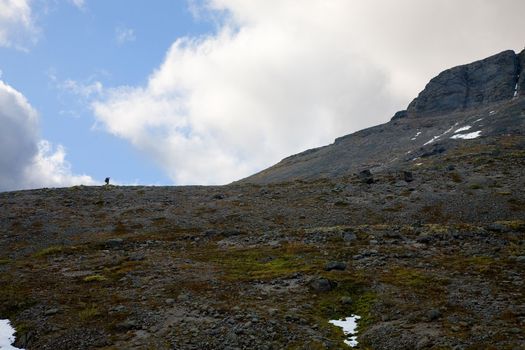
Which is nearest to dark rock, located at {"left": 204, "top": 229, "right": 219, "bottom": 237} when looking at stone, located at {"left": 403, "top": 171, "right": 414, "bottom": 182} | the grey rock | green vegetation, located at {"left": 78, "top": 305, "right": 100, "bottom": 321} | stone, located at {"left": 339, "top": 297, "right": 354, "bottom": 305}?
green vegetation, located at {"left": 78, "top": 305, "right": 100, "bottom": 321}

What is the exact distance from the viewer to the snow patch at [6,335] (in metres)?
23.2

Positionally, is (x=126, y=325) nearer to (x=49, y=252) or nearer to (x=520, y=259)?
(x=49, y=252)

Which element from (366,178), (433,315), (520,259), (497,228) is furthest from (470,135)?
(433,315)

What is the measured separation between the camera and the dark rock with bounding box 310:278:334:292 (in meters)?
29.8

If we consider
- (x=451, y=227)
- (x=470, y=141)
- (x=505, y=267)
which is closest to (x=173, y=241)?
(x=451, y=227)

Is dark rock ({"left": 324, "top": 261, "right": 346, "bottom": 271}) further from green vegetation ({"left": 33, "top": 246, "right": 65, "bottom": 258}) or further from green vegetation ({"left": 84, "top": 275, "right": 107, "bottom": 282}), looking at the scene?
green vegetation ({"left": 33, "top": 246, "right": 65, "bottom": 258})

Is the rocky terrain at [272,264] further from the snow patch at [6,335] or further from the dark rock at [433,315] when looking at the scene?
the snow patch at [6,335]

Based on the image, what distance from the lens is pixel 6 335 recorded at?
24328 millimetres

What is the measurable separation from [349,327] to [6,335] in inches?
727

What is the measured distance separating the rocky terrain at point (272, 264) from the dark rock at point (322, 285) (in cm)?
10

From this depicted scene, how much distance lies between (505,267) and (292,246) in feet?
56.9

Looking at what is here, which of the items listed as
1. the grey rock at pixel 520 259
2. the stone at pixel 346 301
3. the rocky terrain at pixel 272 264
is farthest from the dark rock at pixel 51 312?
the grey rock at pixel 520 259

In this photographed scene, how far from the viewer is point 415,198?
6059 centimetres

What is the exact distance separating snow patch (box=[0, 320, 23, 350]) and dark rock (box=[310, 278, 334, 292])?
57.9 feet
